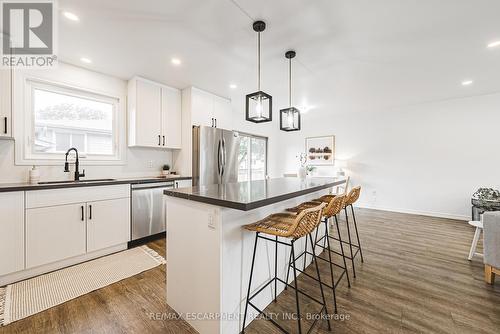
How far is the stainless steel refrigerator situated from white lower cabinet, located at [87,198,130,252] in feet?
3.89

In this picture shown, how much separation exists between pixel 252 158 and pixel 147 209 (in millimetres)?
3809

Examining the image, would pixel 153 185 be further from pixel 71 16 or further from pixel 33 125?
pixel 71 16

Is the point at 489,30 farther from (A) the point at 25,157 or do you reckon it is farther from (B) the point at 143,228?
(A) the point at 25,157

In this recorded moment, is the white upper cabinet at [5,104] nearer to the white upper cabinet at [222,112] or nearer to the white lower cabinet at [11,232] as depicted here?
the white lower cabinet at [11,232]

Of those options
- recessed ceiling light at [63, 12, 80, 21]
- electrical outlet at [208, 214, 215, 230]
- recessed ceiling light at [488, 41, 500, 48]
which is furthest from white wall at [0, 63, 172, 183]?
recessed ceiling light at [488, 41, 500, 48]

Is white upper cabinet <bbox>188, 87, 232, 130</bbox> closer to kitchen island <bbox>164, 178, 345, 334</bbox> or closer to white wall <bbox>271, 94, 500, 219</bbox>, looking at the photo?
kitchen island <bbox>164, 178, 345, 334</bbox>

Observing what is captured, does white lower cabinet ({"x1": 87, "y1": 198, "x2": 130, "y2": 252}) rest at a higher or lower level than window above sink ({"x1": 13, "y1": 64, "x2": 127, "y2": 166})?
lower

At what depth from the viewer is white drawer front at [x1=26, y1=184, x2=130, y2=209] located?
2.13m

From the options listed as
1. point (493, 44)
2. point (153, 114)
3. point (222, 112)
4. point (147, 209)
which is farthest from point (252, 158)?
point (493, 44)

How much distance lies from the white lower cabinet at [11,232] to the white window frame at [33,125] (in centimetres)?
79

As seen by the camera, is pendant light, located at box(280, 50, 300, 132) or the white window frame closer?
the white window frame

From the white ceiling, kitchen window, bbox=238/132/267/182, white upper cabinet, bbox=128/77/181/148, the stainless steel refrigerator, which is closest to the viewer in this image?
the white ceiling

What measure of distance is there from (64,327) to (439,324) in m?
2.85

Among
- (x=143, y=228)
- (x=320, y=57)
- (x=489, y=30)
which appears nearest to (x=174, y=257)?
(x=143, y=228)
